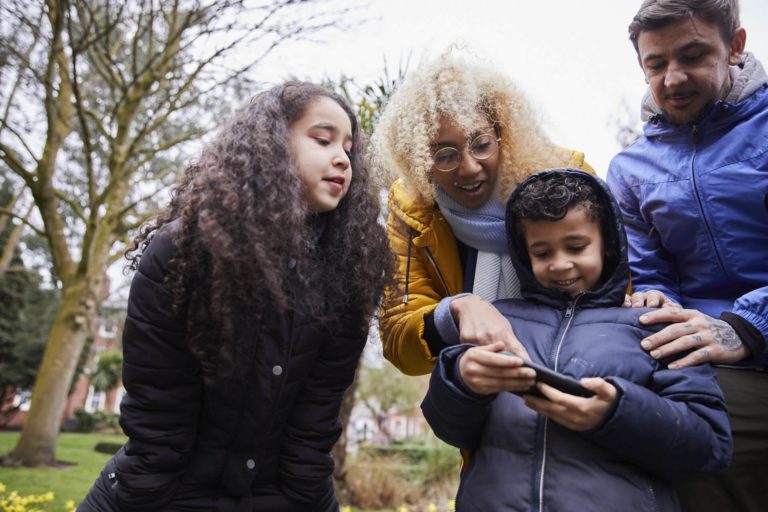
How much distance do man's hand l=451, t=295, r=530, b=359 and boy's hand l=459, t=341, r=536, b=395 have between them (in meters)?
0.14

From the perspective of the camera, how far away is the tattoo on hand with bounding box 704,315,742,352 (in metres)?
1.87

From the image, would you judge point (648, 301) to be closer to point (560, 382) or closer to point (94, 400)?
point (560, 382)

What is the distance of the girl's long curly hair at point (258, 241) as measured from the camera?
1.95 m

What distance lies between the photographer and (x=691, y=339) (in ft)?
5.74

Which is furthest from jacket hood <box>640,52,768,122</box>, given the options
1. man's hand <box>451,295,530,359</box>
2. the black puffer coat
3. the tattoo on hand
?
the black puffer coat

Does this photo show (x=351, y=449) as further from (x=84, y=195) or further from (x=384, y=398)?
(x=384, y=398)

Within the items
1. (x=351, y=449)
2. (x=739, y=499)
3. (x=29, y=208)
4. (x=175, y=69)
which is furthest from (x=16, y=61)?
(x=739, y=499)

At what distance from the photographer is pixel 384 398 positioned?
24.3 meters

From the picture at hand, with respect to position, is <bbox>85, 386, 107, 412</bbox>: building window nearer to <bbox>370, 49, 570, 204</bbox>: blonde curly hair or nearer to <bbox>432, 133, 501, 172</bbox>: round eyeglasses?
<bbox>370, 49, 570, 204</bbox>: blonde curly hair

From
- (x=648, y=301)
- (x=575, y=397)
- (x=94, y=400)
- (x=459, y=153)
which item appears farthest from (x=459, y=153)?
(x=94, y=400)

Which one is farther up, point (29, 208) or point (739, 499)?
point (29, 208)

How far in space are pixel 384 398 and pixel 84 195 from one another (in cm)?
1480

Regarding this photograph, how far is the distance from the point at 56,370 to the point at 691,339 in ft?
32.3

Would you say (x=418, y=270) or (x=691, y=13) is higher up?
(x=691, y=13)
